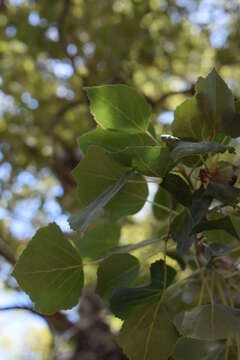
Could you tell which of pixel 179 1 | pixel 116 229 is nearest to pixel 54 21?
pixel 179 1

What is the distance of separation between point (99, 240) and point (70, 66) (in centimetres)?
220

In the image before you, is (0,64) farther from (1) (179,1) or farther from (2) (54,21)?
(1) (179,1)

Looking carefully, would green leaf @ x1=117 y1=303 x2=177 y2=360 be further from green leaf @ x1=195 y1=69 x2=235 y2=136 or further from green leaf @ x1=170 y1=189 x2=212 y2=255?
green leaf @ x1=195 y1=69 x2=235 y2=136

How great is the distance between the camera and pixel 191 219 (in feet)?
2.26

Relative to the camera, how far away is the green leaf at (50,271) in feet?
2.44

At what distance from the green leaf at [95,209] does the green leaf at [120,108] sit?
0.08 metres

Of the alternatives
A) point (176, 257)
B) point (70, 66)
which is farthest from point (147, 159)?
point (70, 66)

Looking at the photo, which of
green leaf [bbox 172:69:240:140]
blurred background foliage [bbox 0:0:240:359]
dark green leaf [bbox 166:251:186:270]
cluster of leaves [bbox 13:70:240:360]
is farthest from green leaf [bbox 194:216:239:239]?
blurred background foliage [bbox 0:0:240:359]

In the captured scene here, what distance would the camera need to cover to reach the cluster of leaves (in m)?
0.68

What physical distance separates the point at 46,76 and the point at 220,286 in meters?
2.81

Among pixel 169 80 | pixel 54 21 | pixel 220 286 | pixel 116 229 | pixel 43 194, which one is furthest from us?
pixel 169 80

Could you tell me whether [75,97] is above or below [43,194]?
above

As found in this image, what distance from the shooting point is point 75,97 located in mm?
3305

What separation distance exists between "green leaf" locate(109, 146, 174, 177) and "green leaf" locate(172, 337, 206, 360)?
0.24m
